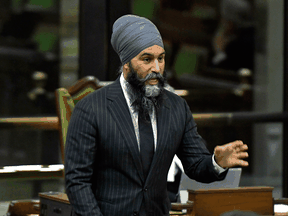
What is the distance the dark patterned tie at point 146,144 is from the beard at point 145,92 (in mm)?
31

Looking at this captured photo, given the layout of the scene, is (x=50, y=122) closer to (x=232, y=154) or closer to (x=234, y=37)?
(x=234, y=37)

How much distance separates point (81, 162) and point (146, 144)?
27 cm

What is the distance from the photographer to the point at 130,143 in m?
1.81

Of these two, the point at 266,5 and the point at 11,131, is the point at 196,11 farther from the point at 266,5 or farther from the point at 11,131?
the point at 11,131

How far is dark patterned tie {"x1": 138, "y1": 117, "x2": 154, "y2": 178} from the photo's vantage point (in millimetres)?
1845

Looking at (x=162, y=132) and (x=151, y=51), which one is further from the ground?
(x=151, y=51)

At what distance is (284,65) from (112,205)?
325 cm

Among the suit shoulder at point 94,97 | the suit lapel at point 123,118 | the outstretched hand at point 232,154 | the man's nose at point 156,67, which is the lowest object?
the outstretched hand at point 232,154

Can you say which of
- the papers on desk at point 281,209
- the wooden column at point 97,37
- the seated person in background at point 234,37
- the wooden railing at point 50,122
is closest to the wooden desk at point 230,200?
the papers on desk at point 281,209

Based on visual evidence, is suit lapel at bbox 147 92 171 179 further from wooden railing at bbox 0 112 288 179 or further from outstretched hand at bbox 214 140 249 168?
wooden railing at bbox 0 112 288 179

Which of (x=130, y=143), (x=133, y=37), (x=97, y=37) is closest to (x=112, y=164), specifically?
(x=130, y=143)

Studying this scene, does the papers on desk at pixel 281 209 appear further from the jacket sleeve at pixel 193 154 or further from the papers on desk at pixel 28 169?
the papers on desk at pixel 28 169

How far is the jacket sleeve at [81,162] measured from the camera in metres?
1.76

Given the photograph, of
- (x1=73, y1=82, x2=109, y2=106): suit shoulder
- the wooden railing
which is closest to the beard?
(x1=73, y1=82, x2=109, y2=106): suit shoulder
